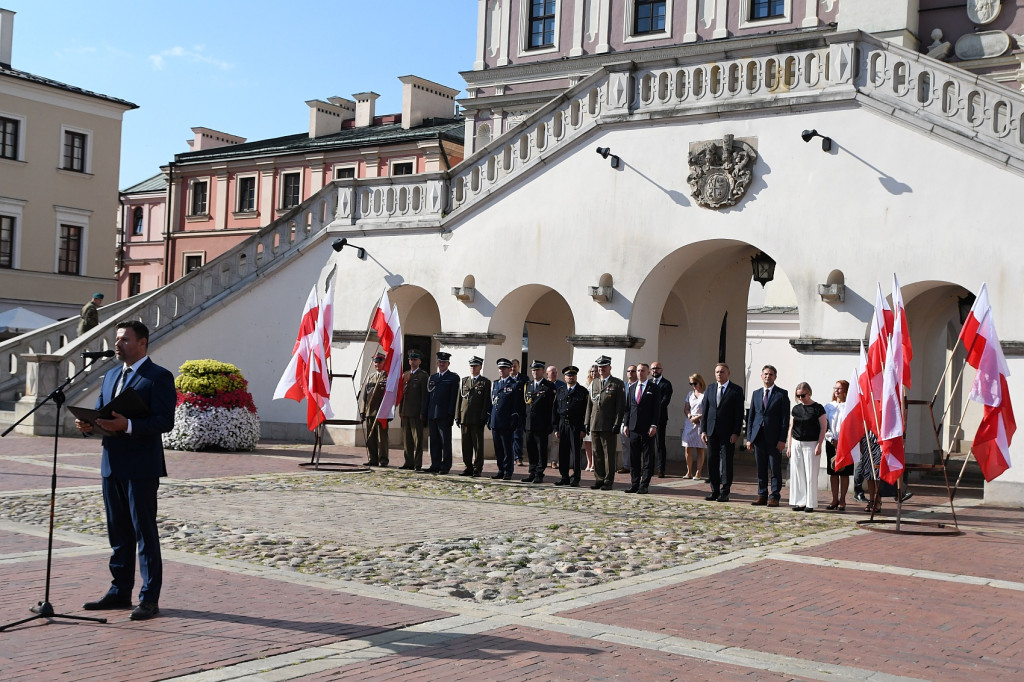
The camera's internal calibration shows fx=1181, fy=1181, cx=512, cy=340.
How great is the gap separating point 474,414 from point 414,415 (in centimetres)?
126

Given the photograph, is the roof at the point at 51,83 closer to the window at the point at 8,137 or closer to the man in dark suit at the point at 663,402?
the window at the point at 8,137

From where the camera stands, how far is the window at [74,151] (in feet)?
142

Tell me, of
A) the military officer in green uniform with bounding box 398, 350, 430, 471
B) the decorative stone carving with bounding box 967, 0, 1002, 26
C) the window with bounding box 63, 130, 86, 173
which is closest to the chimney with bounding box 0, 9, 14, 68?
the window with bounding box 63, 130, 86, 173

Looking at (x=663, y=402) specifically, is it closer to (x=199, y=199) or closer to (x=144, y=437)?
(x=144, y=437)

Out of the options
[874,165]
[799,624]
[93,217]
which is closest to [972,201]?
[874,165]

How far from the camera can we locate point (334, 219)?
77.6ft

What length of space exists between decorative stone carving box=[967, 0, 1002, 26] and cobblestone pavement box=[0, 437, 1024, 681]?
1610 cm

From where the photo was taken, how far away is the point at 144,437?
25.4 ft

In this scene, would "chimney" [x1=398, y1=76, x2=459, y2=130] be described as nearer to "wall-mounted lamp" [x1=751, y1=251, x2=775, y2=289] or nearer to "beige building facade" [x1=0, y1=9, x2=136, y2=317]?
"beige building facade" [x1=0, y1=9, x2=136, y2=317]

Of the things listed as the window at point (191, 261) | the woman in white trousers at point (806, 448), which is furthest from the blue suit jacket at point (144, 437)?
the window at point (191, 261)

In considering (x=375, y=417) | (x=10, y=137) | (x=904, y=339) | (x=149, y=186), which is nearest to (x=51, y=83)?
(x=10, y=137)

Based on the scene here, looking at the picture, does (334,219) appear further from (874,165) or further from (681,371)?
(874,165)

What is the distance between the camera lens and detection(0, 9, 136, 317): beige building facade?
41375 mm

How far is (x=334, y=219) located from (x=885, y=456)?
13.5 m
